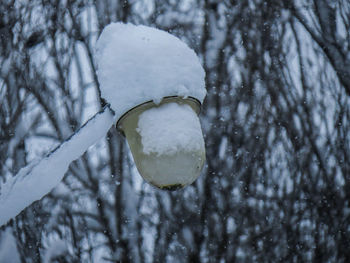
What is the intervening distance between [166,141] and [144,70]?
0.29 meters

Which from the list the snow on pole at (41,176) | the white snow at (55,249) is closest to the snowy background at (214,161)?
the white snow at (55,249)

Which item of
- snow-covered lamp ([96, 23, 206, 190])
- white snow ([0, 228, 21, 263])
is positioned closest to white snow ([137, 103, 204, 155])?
snow-covered lamp ([96, 23, 206, 190])

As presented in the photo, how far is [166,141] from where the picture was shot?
1.39 m

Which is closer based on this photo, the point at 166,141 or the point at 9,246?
the point at 166,141

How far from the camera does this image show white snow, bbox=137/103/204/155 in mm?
1393

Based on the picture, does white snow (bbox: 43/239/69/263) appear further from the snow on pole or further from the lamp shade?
the lamp shade

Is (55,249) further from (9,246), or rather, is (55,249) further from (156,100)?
(156,100)

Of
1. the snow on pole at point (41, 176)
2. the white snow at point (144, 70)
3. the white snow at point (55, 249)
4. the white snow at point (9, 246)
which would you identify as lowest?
the white snow at point (55, 249)

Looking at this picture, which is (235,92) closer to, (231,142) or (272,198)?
(231,142)

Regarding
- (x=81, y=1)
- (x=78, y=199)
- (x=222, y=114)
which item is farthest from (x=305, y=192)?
(x=81, y=1)

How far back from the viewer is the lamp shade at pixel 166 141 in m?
1.39

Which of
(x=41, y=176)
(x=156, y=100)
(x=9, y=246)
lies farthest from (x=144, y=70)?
(x=9, y=246)

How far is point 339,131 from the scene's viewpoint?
7.19m

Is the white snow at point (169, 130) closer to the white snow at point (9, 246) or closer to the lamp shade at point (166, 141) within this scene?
the lamp shade at point (166, 141)
